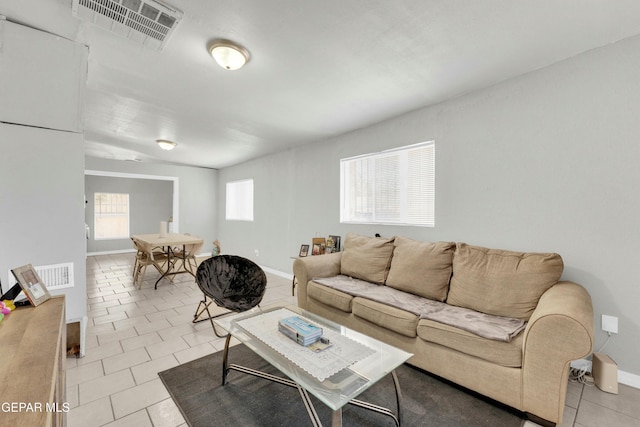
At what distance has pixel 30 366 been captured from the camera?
0.95m

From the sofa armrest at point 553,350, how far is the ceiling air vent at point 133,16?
9.32 feet

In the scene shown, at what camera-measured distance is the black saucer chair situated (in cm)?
268

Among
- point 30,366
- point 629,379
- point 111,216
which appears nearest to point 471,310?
point 629,379

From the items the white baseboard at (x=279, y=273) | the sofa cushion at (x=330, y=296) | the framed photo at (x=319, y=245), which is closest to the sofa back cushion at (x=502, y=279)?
the sofa cushion at (x=330, y=296)

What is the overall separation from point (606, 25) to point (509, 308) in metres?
1.98

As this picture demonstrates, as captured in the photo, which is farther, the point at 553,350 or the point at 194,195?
the point at 194,195

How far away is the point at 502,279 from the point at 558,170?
99 cm

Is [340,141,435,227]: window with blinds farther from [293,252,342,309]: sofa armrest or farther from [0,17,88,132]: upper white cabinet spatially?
[0,17,88,132]: upper white cabinet

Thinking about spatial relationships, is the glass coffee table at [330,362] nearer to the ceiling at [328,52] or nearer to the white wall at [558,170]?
the white wall at [558,170]

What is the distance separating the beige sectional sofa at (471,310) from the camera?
1.53m

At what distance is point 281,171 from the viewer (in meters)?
5.20

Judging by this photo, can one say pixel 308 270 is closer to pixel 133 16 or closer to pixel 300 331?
pixel 300 331

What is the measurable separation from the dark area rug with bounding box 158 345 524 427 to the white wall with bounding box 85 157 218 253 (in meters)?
5.75

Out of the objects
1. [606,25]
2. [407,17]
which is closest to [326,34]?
[407,17]
